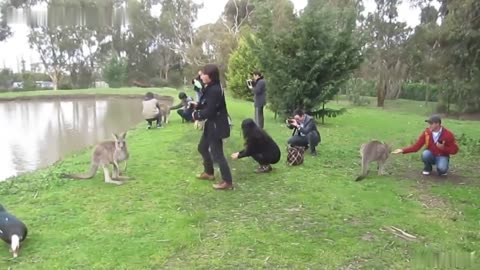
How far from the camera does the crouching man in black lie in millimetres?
8766

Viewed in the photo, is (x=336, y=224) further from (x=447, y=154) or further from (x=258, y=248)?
(x=447, y=154)

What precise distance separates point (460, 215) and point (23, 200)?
17.0 feet

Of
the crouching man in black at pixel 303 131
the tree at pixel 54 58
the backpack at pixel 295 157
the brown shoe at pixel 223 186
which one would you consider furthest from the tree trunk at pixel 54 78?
the brown shoe at pixel 223 186

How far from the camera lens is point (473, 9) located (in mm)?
9711

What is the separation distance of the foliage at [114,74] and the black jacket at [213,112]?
42179mm

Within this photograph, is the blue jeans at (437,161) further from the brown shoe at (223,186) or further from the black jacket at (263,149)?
the brown shoe at (223,186)

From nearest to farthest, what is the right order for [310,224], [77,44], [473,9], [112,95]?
[310,224] < [473,9] < [112,95] < [77,44]

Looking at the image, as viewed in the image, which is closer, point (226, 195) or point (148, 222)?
point (148, 222)

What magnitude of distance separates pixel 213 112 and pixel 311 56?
8362mm

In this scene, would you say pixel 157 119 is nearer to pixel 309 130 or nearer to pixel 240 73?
pixel 309 130

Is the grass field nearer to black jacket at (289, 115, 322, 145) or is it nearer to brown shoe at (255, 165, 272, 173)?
brown shoe at (255, 165, 272, 173)

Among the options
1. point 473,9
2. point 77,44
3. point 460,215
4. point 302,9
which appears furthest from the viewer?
point 77,44

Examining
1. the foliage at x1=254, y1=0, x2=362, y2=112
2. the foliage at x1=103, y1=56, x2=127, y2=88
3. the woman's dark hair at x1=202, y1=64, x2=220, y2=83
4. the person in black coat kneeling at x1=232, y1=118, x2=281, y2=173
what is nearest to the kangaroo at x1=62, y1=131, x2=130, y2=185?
the person in black coat kneeling at x1=232, y1=118, x2=281, y2=173

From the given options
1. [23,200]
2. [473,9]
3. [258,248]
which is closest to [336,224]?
[258,248]
